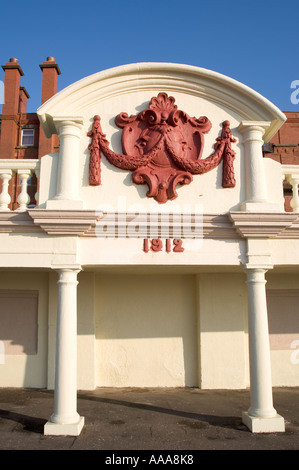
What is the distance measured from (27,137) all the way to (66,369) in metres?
22.3

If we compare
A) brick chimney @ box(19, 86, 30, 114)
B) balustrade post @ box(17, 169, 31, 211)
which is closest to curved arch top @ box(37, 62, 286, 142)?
balustrade post @ box(17, 169, 31, 211)

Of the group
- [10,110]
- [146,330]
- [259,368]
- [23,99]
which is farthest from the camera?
[23,99]

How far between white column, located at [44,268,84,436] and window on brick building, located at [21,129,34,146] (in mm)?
21260

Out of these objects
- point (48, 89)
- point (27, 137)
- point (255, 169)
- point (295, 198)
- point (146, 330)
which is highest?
point (48, 89)

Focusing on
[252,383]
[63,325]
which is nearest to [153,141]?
[63,325]

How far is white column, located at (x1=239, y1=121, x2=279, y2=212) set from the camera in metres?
7.23

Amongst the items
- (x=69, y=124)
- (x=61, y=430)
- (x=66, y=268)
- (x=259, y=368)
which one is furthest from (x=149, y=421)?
(x=69, y=124)

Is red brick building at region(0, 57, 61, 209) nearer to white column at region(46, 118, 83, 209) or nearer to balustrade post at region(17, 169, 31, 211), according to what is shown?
balustrade post at region(17, 169, 31, 211)

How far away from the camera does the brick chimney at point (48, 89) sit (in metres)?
24.9

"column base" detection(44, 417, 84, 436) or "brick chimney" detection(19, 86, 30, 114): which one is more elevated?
"brick chimney" detection(19, 86, 30, 114)

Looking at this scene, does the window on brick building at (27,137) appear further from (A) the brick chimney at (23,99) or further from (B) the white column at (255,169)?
(B) the white column at (255,169)

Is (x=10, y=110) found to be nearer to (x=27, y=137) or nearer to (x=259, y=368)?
(x=27, y=137)

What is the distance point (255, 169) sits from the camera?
7.41 m
